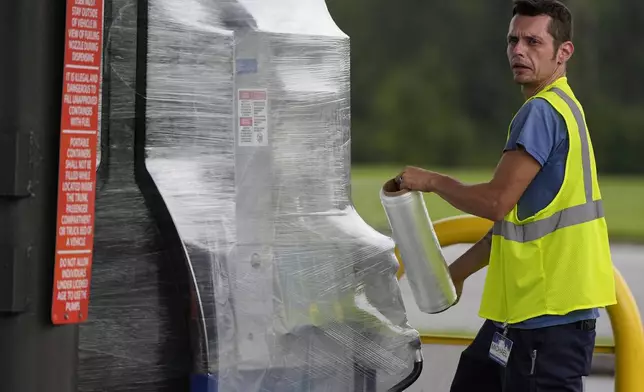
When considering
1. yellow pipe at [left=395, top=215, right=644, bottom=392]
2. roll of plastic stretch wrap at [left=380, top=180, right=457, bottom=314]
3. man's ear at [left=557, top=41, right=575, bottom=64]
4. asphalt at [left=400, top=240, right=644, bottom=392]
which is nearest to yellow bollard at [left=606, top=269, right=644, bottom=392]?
yellow pipe at [left=395, top=215, right=644, bottom=392]

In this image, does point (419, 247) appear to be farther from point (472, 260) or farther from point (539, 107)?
point (539, 107)

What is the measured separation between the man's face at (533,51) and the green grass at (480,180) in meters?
10.9

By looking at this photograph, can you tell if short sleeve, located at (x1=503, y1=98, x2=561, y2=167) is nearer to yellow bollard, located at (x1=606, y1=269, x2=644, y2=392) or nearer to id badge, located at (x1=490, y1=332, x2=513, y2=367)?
id badge, located at (x1=490, y1=332, x2=513, y2=367)

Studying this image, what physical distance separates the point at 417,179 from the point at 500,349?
0.59 metres

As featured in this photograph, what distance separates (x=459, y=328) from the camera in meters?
5.54

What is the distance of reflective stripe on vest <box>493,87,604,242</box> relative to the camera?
3.14 metres

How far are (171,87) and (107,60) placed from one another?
0.59 ft

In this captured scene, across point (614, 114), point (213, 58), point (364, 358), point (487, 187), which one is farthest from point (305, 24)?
point (614, 114)

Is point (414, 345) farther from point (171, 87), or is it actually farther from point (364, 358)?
point (171, 87)

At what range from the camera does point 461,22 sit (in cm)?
2823

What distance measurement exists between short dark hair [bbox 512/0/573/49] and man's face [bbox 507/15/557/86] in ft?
0.05

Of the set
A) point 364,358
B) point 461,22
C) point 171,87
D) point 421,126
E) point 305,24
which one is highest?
point 461,22

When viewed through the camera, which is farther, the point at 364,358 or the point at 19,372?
the point at 364,358

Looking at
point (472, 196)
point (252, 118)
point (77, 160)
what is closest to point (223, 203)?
point (252, 118)
